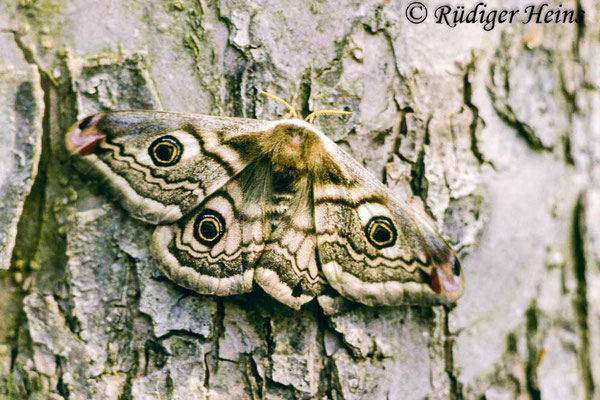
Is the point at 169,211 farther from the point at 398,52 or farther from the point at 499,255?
the point at 499,255

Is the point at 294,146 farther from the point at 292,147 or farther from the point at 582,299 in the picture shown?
the point at 582,299

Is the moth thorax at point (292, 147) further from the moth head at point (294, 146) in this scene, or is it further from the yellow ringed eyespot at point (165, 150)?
the yellow ringed eyespot at point (165, 150)

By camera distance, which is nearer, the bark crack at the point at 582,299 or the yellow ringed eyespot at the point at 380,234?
the yellow ringed eyespot at the point at 380,234

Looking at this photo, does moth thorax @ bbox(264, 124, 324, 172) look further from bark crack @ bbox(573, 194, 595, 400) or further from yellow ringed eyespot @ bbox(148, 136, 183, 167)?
bark crack @ bbox(573, 194, 595, 400)

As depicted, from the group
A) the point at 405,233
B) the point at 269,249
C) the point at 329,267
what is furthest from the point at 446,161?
the point at 269,249

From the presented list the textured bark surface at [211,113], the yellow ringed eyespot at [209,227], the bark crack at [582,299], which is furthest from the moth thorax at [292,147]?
the bark crack at [582,299]

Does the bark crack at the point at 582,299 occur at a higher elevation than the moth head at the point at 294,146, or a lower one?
lower
